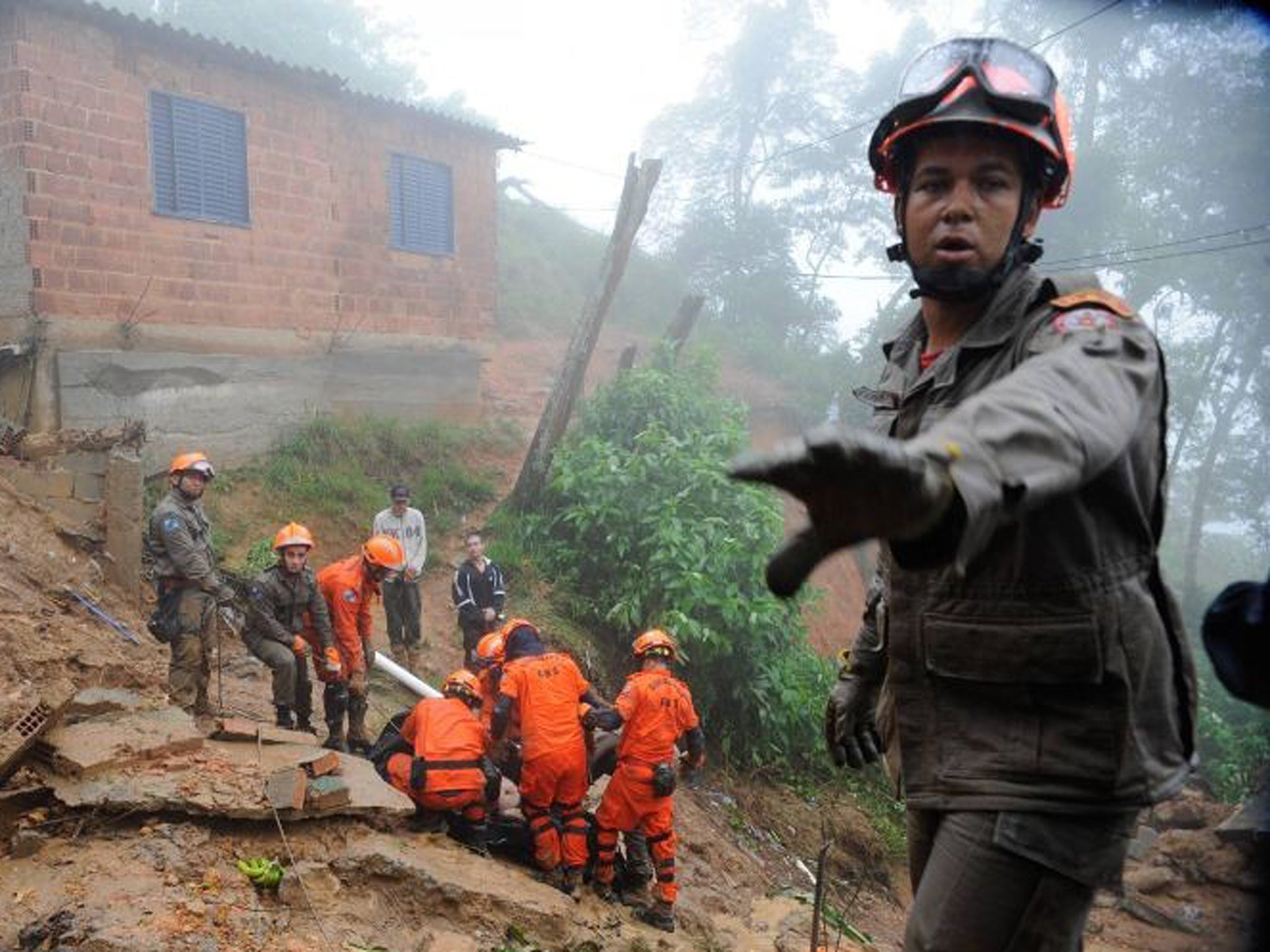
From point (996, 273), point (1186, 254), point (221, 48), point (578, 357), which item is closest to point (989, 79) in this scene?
point (996, 273)

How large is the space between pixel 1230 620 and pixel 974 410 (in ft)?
2.09

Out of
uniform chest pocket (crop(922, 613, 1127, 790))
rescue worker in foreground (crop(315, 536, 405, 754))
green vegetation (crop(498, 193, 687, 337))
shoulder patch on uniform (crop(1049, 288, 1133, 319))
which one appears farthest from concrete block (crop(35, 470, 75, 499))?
green vegetation (crop(498, 193, 687, 337))

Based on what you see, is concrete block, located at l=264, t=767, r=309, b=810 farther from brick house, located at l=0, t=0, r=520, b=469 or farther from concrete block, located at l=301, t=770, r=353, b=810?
brick house, located at l=0, t=0, r=520, b=469

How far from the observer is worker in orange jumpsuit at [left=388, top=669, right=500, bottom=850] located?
5262mm

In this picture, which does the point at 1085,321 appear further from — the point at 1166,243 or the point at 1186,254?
the point at 1186,254

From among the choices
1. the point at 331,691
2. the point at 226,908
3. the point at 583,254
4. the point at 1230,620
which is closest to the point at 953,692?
the point at 1230,620

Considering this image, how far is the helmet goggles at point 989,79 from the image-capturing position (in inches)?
65.5

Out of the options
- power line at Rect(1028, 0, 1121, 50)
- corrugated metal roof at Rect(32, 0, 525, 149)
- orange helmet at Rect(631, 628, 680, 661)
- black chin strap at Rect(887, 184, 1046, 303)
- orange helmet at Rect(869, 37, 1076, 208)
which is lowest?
orange helmet at Rect(631, 628, 680, 661)

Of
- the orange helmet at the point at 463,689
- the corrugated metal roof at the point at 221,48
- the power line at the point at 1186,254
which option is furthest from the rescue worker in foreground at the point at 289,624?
the power line at the point at 1186,254

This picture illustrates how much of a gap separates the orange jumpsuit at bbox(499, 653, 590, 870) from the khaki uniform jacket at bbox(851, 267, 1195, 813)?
414 centimetres

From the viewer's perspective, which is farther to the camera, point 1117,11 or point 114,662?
point 1117,11

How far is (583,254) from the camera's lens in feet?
90.6

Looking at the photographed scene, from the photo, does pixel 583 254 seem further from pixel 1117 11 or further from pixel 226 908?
pixel 226 908

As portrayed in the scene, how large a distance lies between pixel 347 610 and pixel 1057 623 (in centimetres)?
626
